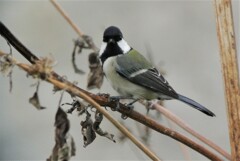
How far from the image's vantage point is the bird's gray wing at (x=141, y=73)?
2475mm

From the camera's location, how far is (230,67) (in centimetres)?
147

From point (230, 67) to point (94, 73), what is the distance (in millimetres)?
529

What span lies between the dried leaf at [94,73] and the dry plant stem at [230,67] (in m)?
0.50

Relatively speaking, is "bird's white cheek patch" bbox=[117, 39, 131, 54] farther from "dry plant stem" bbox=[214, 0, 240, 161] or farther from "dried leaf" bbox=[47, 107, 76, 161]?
"dried leaf" bbox=[47, 107, 76, 161]

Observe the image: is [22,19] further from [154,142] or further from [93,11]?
[154,142]

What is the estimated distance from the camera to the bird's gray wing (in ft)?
8.12

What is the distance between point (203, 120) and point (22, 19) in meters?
Answer: 2.00

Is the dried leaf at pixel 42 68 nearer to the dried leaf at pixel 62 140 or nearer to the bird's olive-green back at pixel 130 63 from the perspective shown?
the dried leaf at pixel 62 140

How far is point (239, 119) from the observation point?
145 cm

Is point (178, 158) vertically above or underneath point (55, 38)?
underneath

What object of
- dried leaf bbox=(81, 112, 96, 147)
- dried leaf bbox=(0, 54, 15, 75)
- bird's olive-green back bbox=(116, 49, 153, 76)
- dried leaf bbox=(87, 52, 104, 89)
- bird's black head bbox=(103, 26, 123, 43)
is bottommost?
dried leaf bbox=(81, 112, 96, 147)

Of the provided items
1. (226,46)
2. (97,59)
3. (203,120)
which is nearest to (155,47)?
(203,120)

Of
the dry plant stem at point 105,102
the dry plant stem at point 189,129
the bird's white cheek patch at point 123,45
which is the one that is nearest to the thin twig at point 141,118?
the dry plant stem at point 105,102

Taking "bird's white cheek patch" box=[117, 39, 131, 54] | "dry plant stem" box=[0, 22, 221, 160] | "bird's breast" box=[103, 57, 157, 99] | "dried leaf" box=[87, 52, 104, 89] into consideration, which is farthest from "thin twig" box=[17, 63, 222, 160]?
"bird's white cheek patch" box=[117, 39, 131, 54]
